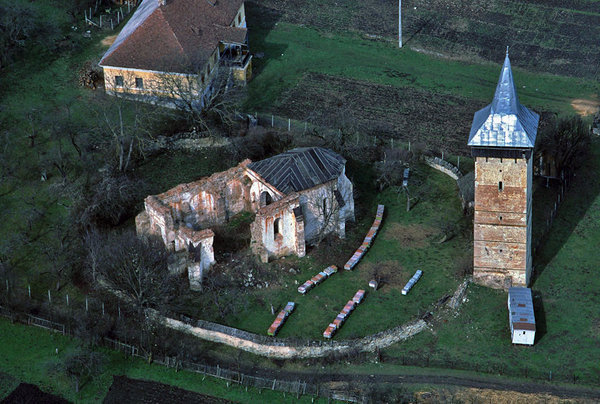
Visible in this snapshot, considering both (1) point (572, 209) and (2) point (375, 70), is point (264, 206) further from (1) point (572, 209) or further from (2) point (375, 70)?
(2) point (375, 70)

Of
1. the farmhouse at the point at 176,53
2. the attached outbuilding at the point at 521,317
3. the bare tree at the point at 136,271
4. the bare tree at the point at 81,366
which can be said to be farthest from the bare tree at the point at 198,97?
the attached outbuilding at the point at 521,317

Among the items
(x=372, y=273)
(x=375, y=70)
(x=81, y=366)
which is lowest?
(x=81, y=366)

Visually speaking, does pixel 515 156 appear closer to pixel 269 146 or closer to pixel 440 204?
pixel 440 204

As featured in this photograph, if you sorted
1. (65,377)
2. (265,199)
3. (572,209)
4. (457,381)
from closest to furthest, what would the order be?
1. (457,381)
2. (65,377)
3. (265,199)
4. (572,209)

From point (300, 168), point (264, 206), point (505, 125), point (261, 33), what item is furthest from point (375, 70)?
point (505, 125)

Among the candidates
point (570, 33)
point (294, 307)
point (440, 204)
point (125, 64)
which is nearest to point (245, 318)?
point (294, 307)

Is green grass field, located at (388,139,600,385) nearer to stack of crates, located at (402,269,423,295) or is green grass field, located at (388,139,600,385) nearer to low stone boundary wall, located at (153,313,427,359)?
low stone boundary wall, located at (153,313,427,359)

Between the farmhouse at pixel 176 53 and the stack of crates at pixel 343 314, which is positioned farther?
the farmhouse at pixel 176 53

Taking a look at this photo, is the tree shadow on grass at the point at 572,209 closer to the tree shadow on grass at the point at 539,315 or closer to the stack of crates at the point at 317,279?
the tree shadow on grass at the point at 539,315
